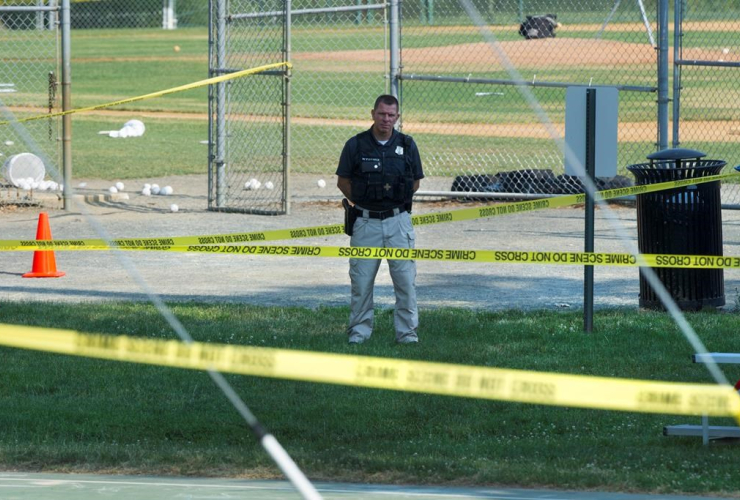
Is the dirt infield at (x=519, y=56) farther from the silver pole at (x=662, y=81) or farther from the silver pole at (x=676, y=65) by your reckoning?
the silver pole at (x=662, y=81)

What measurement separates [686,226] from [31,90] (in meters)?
27.5

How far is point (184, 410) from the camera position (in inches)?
314

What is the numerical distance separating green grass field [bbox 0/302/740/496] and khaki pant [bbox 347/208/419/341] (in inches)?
7.1

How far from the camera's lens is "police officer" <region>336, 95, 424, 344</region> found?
9.15 metres

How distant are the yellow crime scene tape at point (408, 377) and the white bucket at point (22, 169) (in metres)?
10.9

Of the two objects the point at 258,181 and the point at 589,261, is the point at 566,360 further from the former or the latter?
the point at 258,181

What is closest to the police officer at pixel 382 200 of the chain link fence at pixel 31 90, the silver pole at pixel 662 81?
the chain link fence at pixel 31 90

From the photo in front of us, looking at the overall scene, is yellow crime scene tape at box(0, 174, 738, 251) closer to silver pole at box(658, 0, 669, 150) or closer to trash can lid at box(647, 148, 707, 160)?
trash can lid at box(647, 148, 707, 160)

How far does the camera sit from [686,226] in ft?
33.9

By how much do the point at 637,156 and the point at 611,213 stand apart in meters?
5.32

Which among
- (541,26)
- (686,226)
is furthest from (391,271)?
(541,26)

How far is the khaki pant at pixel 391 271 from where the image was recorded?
364 inches

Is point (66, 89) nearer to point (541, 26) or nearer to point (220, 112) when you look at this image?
point (220, 112)

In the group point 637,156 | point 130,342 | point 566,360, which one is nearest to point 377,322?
point 566,360
